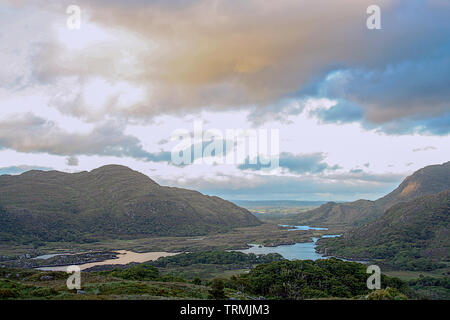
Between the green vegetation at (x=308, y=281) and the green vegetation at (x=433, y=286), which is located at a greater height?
the green vegetation at (x=308, y=281)

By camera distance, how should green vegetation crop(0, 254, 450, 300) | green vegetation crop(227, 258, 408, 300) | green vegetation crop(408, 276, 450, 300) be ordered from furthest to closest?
green vegetation crop(408, 276, 450, 300)
green vegetation crop(227, 258, 408, 300)
green vegetation crop(0, 254, 450, 300)

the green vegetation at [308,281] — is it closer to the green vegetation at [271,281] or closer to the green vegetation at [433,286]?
the green vegetation at [271,281]

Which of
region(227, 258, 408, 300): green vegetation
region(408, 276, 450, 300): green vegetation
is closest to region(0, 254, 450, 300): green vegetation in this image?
region(227, 258, 408, 300): green vegetation

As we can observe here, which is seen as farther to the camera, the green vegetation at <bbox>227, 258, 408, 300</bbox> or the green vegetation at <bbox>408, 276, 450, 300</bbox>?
the green vegetation at <bbox>408, 276, 450, 300</bbox>

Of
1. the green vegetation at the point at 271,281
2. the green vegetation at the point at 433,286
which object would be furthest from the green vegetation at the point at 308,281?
the green vegetation at the point at 433,286

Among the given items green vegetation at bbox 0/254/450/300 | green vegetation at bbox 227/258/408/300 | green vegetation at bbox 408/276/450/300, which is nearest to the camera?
green vegetation at bbox 0/254/450/300

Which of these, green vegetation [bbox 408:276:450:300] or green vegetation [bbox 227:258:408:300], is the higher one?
green vegetation [bbox 227:258:408:300]

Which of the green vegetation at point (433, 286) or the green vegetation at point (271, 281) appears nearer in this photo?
the green vegetation at point (271, 281)

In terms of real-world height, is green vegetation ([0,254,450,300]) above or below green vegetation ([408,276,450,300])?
above

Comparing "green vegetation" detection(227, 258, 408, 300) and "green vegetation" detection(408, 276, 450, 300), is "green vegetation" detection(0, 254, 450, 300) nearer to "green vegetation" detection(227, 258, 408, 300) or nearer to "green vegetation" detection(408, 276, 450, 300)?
"green vegetation" detection(227, 258, 408, 300)
